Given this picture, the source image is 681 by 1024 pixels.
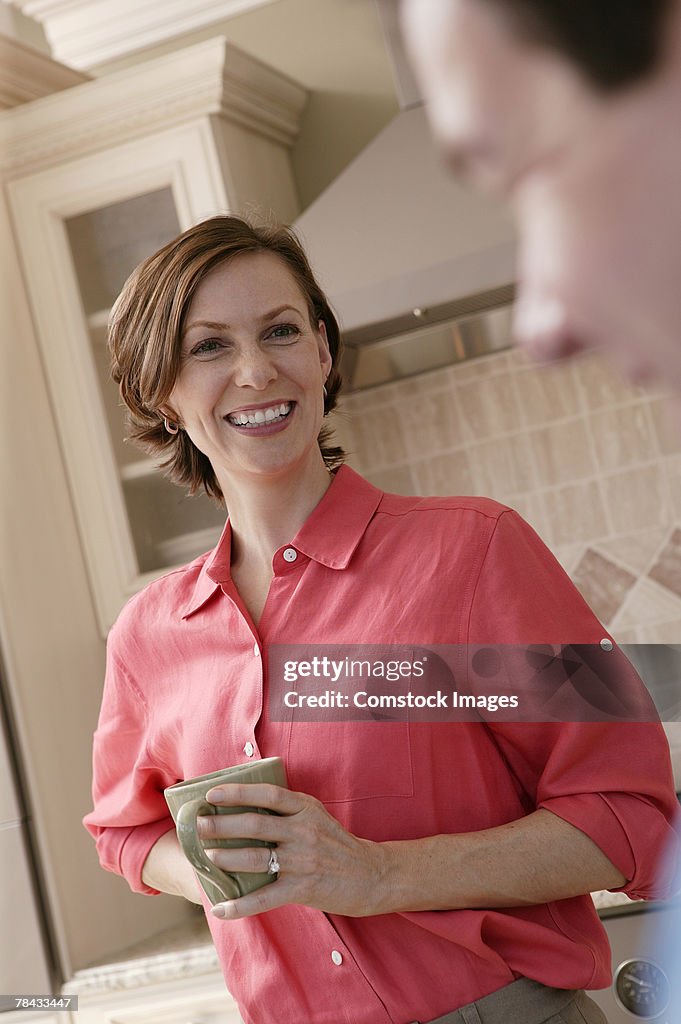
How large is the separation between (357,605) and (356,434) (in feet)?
3.33

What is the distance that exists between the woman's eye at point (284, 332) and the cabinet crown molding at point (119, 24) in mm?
1168

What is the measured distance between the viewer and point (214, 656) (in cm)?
69

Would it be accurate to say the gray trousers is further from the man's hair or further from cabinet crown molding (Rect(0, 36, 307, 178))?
cabinet crown molding (Rect(0, 36, 307, 178))

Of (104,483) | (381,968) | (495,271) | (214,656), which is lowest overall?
(381,968)

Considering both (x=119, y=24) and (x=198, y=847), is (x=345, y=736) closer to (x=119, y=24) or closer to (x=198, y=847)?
(x=198, y=847)

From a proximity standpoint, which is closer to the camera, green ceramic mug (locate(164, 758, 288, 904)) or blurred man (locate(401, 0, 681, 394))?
blurred man (locate(401, 0, 681, 394))

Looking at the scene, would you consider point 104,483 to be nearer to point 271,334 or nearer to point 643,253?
point 271,334

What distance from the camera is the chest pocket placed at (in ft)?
1.89

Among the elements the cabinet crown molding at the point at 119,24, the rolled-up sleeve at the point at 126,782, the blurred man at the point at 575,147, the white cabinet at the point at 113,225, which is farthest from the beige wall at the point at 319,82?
the blurred man at the point at 575,147

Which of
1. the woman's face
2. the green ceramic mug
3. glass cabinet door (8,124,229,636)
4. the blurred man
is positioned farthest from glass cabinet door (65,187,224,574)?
the blurred man

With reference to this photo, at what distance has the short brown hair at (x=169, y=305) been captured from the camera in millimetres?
657

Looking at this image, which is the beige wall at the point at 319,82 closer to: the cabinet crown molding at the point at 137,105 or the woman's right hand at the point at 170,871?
the cabinet crown molding at the point at 137,105

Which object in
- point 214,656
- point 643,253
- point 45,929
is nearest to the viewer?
point 643,253

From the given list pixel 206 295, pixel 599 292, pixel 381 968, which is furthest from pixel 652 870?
pixel 599 292
